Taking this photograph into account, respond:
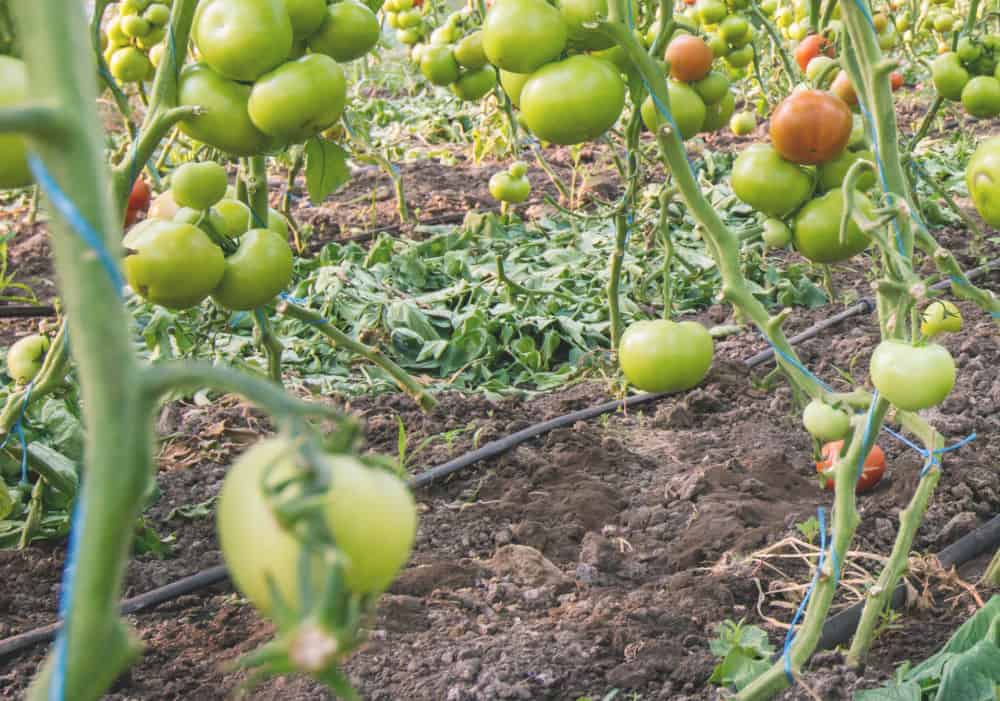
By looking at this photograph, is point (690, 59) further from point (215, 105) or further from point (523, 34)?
point (215, 105)

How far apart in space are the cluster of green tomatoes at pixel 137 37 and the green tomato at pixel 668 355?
52.1 inches

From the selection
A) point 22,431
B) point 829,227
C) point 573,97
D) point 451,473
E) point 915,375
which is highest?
point 573,97

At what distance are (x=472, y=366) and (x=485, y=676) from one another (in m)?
1.94

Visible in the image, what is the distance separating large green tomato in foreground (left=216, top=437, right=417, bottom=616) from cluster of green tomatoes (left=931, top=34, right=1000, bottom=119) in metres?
1.62

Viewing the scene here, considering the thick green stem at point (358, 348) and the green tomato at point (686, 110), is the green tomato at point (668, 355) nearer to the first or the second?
the green tomato at point (686, 110)

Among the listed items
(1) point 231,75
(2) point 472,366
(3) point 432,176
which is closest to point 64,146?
(1) point 231,75

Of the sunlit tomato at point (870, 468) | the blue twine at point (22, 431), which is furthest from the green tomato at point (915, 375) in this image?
the blue twine at point (22, 431)

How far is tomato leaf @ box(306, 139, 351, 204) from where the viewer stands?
68.9 inches

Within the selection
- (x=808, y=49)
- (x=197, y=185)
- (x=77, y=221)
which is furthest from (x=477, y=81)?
(x=77, y=221)

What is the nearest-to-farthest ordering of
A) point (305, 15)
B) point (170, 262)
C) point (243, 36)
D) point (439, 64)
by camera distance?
point (243, 36) → point (305, 15) → point (170, 262) → point (439, 64)

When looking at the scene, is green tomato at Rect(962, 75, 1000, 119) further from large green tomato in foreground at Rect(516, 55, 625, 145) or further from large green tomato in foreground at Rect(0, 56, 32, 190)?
large green tomato in foreground at Rect(0, 56, 32, 190)

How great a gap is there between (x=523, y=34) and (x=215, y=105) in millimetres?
402

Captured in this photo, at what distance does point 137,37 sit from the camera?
7.97 feet

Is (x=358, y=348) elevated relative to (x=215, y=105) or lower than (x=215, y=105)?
lower
